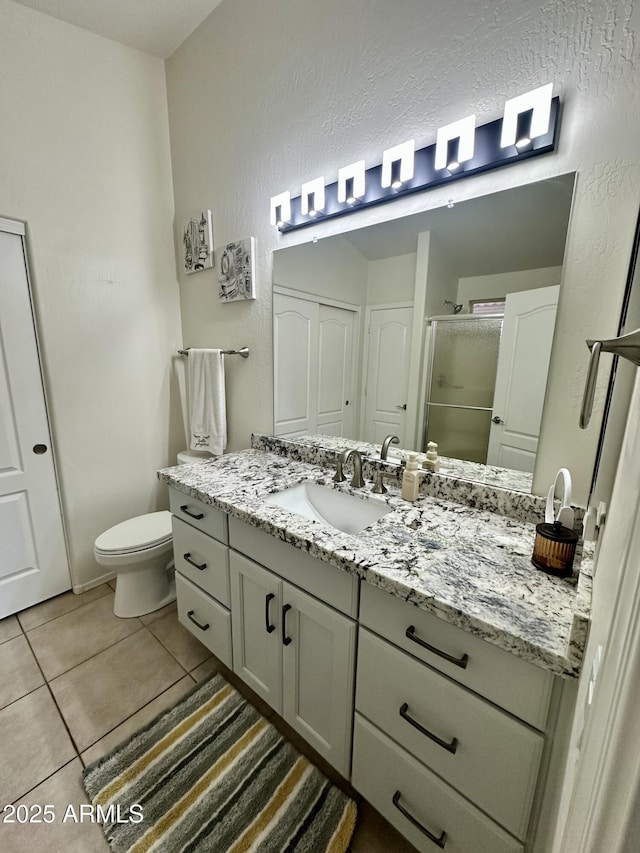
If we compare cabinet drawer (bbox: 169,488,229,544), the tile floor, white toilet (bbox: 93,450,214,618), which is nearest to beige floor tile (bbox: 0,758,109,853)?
the tile floor

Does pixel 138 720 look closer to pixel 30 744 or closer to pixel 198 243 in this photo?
pixel 30 744

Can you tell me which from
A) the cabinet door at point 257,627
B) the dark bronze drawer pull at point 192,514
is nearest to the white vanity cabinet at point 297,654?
the cabinet door at point 257,627

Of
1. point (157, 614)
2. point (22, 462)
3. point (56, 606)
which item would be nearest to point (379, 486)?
point (157, 614)

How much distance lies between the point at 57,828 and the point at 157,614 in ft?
2.88

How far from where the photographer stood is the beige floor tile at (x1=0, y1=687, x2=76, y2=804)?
1150 millimetres

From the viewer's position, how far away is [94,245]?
1911 mm

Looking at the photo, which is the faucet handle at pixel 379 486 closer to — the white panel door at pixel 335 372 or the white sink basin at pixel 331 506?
the white sink basin at pixel 331 506

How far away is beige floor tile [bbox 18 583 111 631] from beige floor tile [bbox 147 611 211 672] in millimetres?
511

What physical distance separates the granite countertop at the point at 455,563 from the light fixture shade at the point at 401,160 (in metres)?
1.12

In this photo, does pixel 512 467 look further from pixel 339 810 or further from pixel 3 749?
pixel 3 749

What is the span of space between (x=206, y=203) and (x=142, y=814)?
8.53ft

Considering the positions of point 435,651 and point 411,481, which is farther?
point 411,481

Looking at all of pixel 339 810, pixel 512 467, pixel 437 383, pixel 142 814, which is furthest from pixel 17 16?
pixel 339 810

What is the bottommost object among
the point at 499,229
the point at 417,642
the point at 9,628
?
the point at 9,628
